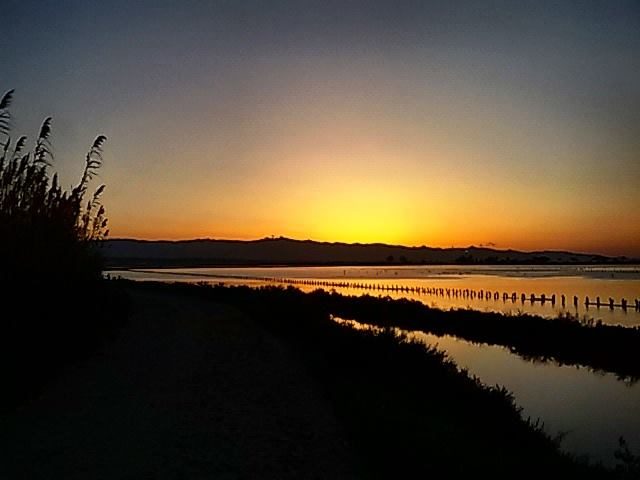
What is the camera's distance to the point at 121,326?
57.4 ft

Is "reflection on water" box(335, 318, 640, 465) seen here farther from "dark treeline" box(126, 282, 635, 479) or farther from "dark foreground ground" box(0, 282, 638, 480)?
"dark foreground ground" box(0, 282, 638, 480)

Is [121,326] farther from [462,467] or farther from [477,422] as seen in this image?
[462,467]

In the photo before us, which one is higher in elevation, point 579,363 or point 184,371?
point 184,371

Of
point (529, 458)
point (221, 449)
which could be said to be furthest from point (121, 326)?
point (529, 458)

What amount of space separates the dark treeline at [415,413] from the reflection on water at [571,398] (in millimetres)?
983

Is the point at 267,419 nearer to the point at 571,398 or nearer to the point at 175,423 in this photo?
the point at 175,423

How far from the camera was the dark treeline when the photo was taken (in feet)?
24.6

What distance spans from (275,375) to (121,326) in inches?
257

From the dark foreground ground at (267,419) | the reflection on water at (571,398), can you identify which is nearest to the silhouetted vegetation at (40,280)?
the dark foreground ground at (267,419)

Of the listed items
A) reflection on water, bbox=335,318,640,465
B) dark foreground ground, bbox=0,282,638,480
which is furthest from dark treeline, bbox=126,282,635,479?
reflection on water, bbox=335,318,640,465

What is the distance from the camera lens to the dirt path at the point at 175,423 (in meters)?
7.01

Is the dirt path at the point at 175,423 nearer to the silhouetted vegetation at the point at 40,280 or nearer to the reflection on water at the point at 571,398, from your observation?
the silhouetted vegetation at the point at 40,280

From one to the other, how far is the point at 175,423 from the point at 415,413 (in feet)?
11.4

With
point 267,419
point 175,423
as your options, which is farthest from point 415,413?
point 175,423
